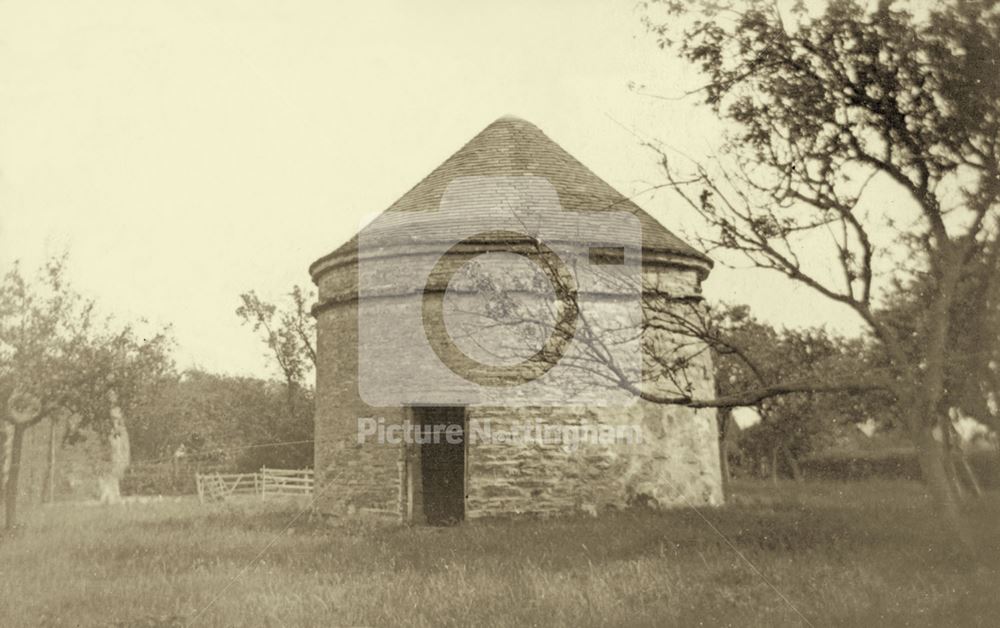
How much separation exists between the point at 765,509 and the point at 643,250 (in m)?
4.56

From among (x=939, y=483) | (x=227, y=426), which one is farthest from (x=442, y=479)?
(x=227, y=426)

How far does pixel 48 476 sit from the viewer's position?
30531 mm

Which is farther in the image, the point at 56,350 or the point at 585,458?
the point at 56,350

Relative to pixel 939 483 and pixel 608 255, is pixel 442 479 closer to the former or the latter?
pixel 608 255

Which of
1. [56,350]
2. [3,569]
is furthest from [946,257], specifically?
[56,350]

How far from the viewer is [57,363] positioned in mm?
13719

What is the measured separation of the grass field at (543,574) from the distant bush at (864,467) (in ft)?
38.9

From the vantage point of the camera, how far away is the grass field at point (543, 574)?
6109 mm

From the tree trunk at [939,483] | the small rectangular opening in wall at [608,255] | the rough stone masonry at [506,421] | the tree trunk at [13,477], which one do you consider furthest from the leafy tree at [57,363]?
the tree trunk at [939,483]

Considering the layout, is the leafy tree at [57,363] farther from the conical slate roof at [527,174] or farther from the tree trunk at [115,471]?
the tree trunk at [115,471]

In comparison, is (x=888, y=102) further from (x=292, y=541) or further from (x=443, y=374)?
(x=292, y=541)

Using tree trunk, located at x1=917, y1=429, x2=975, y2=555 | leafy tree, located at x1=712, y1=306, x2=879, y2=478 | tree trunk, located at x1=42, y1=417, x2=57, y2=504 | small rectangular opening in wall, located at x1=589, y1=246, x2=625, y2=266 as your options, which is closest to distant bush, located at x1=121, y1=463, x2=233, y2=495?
tree trunk, located at x1=42, y1=417, x2=57, y2=504

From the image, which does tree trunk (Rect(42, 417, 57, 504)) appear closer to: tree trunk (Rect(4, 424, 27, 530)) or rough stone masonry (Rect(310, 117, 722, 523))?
tree trunk (Rect(4, 424, 27, 530))

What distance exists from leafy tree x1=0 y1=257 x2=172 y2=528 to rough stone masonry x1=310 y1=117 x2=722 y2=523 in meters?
3.89
